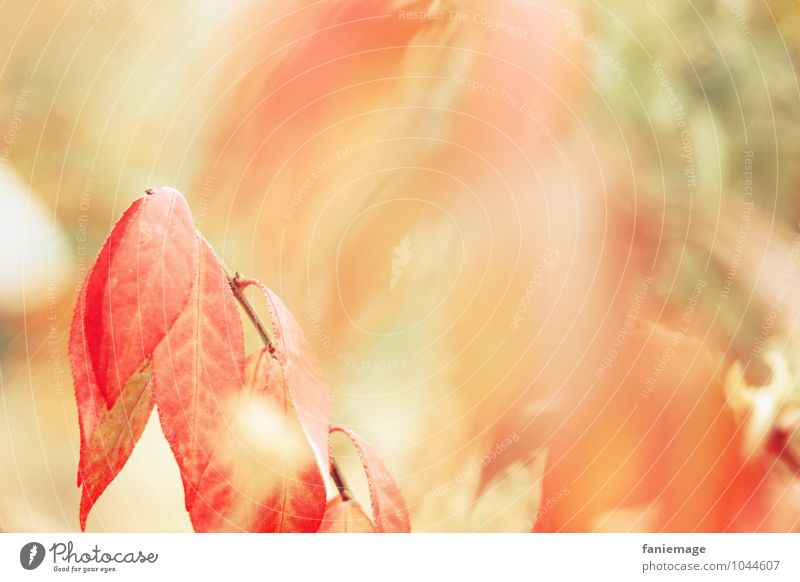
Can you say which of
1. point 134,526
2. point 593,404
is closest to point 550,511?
point 593,404

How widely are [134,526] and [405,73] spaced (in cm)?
41

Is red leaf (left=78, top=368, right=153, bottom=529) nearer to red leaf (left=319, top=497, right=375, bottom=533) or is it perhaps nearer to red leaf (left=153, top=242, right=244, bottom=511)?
red leaf (left=153, top=242, right=244, bottom=511)

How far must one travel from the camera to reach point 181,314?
54cm

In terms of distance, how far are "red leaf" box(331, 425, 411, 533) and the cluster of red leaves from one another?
0.03 m

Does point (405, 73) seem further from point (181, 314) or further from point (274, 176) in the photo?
point (181, 314)

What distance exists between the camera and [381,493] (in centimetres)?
57

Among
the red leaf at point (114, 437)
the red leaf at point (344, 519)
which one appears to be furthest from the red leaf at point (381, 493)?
→ the red leaf at point (114, 437)

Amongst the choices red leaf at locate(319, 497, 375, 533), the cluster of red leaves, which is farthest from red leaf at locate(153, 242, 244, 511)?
red leaf at locate(319, 497, 375, 533)

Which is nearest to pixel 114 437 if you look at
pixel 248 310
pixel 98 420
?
pixel 98 420

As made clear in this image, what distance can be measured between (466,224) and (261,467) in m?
0.25

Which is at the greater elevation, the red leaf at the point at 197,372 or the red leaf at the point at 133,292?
the red leaf at the point at 133,292

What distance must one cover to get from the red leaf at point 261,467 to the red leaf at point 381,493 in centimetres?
4

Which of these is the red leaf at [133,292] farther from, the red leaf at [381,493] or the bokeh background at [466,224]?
the red leaf at [381,493]

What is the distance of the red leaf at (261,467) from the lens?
0.55m
